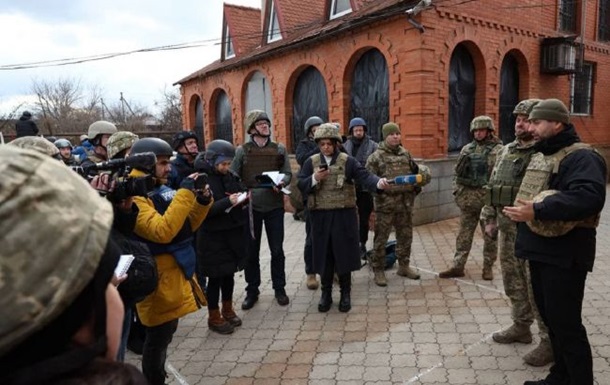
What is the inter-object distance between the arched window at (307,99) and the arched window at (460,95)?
3226 millimetres

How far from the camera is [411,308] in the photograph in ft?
14.9

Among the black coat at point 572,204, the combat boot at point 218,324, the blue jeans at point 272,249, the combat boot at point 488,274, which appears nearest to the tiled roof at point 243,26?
the blue jeans at point 272,249

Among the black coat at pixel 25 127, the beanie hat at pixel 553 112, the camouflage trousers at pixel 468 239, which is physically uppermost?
the black coat at pixel 25 127

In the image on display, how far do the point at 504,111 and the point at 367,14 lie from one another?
13.9 ft

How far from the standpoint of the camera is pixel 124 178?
2.28 metres

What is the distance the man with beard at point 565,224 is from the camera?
2.50 meters

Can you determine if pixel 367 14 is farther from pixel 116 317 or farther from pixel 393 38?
pixel 116 317

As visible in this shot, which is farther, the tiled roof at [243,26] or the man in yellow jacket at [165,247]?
the tiled roof at [243,26]

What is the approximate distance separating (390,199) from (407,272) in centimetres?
101

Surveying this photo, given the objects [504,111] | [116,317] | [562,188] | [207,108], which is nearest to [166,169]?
[116,317]

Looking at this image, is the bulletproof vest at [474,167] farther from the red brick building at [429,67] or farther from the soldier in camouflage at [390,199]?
the red brick building at [429,67]

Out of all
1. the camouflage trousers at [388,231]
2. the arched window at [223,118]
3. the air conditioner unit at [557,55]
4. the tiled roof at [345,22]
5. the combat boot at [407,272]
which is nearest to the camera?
the camouflage trousers at [388,231]

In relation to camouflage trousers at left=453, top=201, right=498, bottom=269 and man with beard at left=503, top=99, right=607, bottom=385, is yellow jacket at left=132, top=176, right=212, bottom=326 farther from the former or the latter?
camouflage trousers at left=453, top=201, right=498, bottom=269

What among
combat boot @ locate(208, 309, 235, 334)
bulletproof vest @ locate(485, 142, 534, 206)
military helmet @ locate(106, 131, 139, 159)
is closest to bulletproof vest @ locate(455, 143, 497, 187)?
bulletproof vest @ locate(485, 142, 534, 206)
